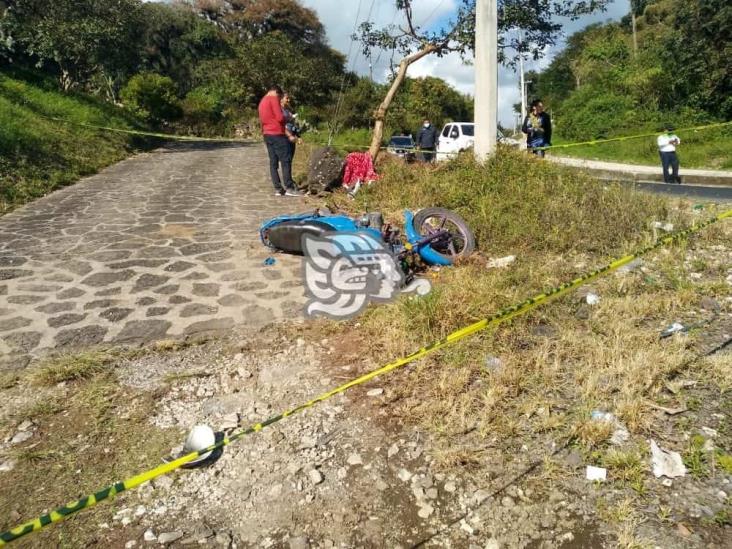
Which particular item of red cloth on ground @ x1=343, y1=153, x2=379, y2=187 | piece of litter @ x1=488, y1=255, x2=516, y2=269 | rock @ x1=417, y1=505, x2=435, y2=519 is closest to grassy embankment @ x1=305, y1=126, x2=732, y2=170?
red cloth on ground @ x1=343, y1=153, x2=379, y2=187

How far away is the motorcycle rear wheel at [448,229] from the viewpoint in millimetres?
5406

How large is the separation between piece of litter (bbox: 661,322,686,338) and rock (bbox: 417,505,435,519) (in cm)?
241

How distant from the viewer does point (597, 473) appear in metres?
2.40

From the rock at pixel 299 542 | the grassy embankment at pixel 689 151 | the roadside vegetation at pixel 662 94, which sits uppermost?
the roadside vegetation at pixel 662 94

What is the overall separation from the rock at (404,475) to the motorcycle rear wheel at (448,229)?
3092 mm

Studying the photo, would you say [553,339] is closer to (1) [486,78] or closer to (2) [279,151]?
(1) [486,78]

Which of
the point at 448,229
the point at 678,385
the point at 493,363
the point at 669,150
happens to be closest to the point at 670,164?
the point at 669,150

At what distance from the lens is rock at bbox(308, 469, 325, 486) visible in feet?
8.13

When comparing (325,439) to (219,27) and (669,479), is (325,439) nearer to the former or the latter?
(669,479)

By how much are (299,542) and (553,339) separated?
7.86 ft

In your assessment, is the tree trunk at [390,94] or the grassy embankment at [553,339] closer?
the grassy embankment at [553,339]

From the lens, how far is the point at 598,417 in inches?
108

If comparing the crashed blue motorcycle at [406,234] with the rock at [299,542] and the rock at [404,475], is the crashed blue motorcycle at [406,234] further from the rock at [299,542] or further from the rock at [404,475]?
the rock at [299,542]

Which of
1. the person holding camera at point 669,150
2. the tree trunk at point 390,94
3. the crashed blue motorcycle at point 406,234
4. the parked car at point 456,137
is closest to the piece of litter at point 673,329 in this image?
the crashed blue motorcycle at point 406,234
